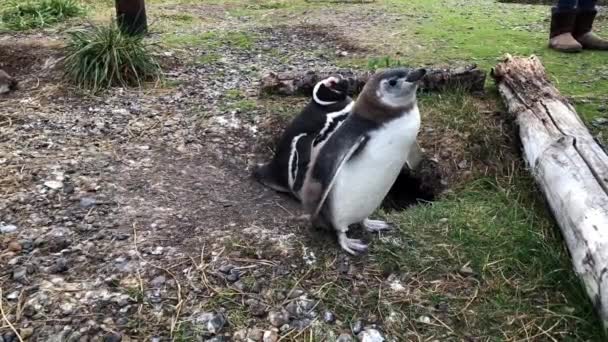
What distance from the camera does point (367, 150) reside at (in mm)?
2119

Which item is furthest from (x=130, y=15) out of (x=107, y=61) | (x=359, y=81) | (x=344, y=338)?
(x=344, y=338)

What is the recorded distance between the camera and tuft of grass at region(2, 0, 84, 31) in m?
5.28

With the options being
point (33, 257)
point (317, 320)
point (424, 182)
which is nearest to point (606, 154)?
point (424, 182)

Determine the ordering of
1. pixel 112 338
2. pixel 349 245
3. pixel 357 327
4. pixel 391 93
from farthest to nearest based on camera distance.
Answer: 1. pixel 349 245
2. pixel 391 93
3. pixel 357 327
4. pixel 112 338

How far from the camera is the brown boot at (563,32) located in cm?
467

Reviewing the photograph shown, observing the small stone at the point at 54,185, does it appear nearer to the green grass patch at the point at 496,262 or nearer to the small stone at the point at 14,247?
the small stone at the point at 14,247

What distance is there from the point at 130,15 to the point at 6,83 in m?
1.12

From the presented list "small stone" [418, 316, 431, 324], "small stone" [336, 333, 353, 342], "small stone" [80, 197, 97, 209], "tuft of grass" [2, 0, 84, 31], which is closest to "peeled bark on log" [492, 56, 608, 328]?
"small stone" [418, 316, 431, 324]

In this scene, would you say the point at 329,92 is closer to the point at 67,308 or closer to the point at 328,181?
the point at 328,181

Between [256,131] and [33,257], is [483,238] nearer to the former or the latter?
[256,131]

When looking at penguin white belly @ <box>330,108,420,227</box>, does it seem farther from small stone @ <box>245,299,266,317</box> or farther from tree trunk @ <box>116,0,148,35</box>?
tree trunk @ <box>116,0,148,35</box>

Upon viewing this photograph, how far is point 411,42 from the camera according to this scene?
16.3 feet

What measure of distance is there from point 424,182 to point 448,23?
9.78 ft

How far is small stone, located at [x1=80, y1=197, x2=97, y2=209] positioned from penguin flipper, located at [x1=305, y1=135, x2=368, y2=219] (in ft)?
3.10
